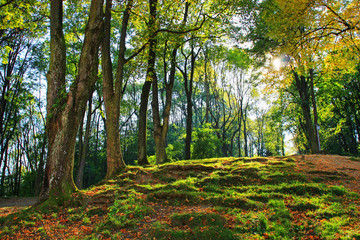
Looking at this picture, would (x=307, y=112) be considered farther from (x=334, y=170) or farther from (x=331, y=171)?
(x=331, y=171)

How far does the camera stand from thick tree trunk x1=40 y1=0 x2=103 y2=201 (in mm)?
6352

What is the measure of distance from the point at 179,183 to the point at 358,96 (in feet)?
82.0

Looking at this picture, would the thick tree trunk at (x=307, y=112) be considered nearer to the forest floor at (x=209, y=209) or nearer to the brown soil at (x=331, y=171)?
the brown soil at (x=331, y=171)

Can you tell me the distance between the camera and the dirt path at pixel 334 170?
7.64 metres

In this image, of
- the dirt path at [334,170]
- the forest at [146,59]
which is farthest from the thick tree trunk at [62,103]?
the dirt path at [334,170]

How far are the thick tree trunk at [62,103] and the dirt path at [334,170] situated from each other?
8.24 m

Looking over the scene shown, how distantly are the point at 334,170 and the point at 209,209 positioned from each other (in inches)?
237

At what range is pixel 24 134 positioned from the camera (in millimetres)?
25688

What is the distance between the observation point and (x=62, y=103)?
671 centimetres

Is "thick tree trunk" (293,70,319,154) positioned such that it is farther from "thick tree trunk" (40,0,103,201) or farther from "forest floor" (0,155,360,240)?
"thick tree trunk" (40,0,103,201)

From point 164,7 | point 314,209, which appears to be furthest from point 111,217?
point 164,7

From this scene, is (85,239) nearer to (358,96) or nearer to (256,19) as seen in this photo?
(256,19)

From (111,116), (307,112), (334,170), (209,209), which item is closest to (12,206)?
(111,116)

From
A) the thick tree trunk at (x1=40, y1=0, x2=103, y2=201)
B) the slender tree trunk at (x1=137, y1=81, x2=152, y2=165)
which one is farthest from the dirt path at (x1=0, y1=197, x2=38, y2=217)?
the slender tree trunk at (x1=137, y1=81, x2=152, y2=165)
